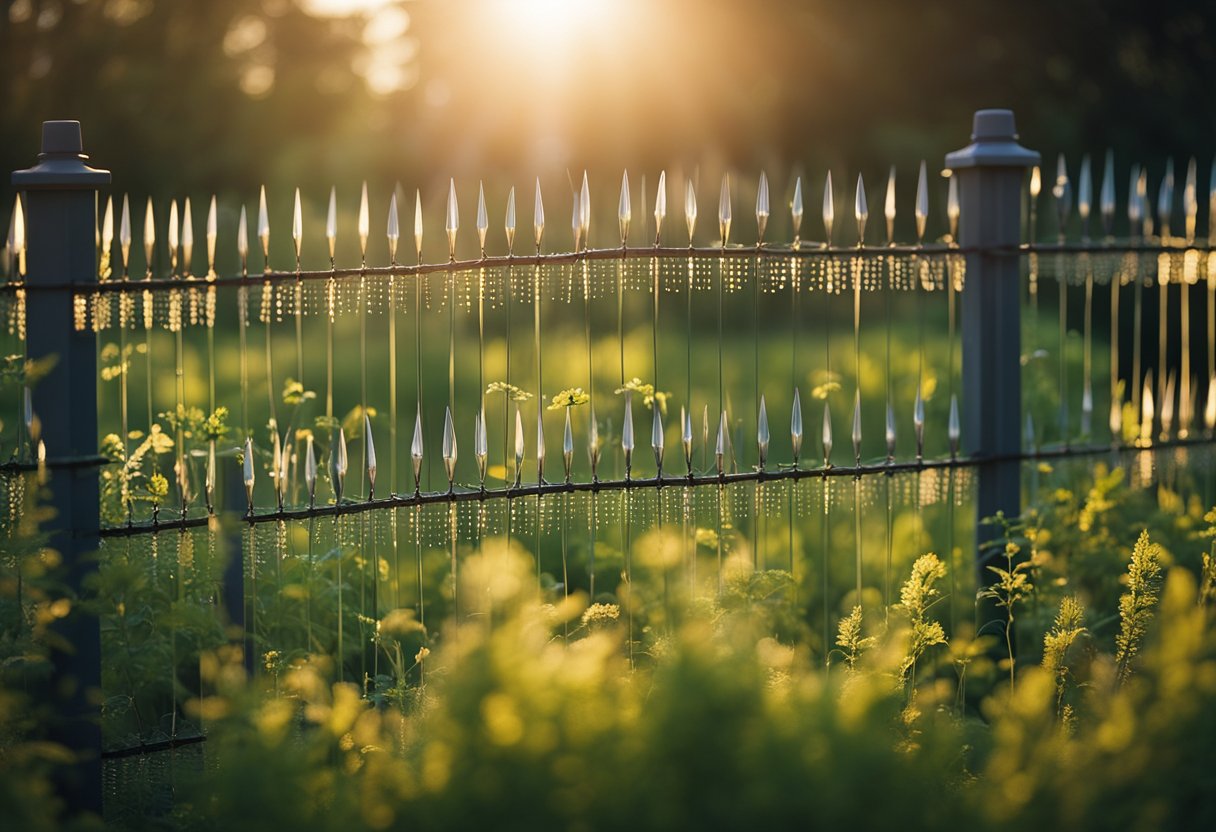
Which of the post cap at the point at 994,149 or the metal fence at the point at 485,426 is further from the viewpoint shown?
the post cap at the point at 994,149

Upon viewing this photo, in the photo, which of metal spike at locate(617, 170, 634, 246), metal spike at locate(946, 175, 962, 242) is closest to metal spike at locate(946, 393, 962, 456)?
metal spike at locate(946, 175, 962, 242)

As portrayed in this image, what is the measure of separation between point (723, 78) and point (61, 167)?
12273 mm

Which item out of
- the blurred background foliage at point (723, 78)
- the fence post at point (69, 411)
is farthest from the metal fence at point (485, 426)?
the blurred background foliage at point (723, 78)

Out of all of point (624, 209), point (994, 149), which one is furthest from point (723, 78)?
point (624, 209)

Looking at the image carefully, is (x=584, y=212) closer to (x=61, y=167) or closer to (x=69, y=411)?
(x=61, y=167)

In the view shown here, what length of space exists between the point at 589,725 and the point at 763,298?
8547mm

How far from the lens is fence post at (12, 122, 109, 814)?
381 cm

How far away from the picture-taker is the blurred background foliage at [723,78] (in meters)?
15.4

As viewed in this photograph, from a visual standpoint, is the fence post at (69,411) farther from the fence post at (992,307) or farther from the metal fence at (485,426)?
the fence post at (992,307)

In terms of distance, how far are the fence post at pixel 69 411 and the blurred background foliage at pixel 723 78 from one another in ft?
37.1

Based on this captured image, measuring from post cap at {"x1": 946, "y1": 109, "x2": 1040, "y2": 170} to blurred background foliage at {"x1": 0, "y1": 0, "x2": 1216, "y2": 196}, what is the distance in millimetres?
10130

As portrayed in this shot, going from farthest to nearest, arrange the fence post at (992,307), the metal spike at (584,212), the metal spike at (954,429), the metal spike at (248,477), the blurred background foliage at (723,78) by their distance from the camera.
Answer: the blurred background foliage at (723,78) < the fence post at (992,307) < the metal spike at (954,429) < the metal spike at (584,212) < the metal spike at (248,477)

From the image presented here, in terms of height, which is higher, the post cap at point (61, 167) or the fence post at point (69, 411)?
the post cap at point (61, 167)

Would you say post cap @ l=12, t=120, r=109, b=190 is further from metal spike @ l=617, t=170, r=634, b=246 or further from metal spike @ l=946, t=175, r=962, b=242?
metal spike @ l=946, t=175, r=962, b=242
